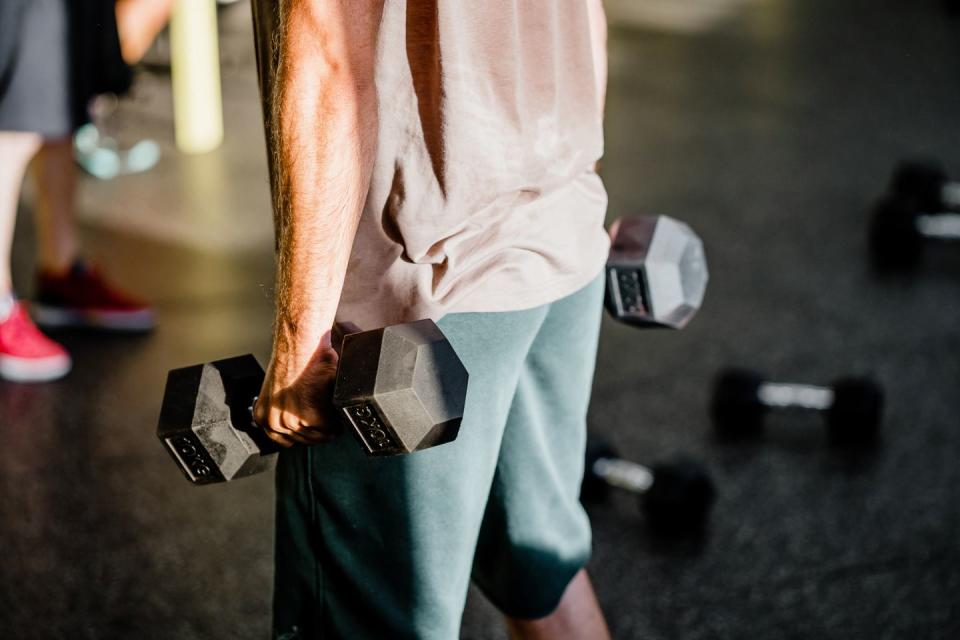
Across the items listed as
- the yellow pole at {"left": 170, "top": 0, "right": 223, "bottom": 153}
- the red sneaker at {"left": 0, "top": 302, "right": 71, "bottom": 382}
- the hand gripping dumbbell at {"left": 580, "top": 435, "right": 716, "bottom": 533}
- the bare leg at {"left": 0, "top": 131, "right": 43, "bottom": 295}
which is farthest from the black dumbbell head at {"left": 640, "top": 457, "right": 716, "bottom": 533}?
the yellow pole at {"left": 170, "top": 0, "right": 223, "bottom": 153}

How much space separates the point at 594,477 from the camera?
1973mm

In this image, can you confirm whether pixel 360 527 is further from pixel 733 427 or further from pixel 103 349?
pixel 103 349

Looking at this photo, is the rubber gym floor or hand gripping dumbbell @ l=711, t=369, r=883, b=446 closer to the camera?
the rubber gym floor

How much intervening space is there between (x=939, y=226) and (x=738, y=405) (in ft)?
3.50

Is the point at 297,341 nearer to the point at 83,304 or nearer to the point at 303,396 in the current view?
the point at 303,396

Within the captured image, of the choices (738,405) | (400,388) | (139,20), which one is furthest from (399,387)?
(139,20)

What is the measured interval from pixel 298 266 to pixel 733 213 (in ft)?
8.06

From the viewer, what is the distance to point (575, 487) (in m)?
1.25

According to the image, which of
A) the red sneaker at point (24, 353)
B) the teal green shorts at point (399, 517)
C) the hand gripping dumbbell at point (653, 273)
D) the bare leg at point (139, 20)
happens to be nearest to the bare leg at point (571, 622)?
the teal green shorts at point (399, 517)

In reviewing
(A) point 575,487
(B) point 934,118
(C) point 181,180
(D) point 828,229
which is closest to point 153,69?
(C) point 181,180

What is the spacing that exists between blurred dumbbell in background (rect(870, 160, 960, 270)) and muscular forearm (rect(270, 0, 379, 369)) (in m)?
2.23

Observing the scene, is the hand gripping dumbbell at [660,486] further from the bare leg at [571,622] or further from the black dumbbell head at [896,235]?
the black dumbbell head at [896,235]

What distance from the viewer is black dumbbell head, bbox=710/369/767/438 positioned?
7.17 ft

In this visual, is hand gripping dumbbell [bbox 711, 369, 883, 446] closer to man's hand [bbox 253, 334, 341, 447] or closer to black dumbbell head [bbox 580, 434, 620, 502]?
black dumbbell head [bbox 580, 434, 620, 502]
